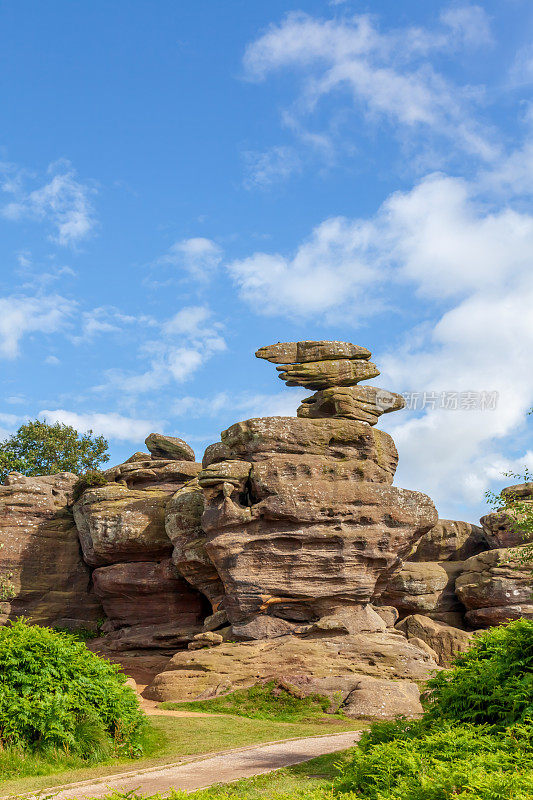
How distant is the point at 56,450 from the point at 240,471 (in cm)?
2883

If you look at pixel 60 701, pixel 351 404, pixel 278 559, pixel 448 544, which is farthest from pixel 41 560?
pixel 448 544

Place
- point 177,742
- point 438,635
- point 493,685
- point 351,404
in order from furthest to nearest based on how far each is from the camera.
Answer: point 351,404 → point 438,635 → point 177,742 → point 493,685

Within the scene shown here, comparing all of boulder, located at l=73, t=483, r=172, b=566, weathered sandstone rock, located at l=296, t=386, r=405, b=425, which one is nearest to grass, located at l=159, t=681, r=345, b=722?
boulder, located at l=73, t=483, r=172, b=566

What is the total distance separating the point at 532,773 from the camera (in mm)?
8594

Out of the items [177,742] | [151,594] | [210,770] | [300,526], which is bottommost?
[177,742]

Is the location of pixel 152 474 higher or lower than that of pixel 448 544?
higher

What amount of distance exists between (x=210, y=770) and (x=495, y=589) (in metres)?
25.5

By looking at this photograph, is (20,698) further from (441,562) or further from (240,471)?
(441,562)

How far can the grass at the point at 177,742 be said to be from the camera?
1414 centimetres

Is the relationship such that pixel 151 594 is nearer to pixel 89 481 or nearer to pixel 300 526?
pixel 89 481

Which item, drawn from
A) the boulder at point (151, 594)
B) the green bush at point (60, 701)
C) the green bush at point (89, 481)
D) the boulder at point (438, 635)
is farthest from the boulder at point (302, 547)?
the green bush at point (60, 701)

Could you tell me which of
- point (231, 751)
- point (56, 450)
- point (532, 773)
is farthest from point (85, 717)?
point (56, 450)

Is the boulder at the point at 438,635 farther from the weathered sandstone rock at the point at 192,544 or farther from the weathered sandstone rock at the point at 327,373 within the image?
the weathered sandstone rock at the point at 327,373

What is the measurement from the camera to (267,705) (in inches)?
927
